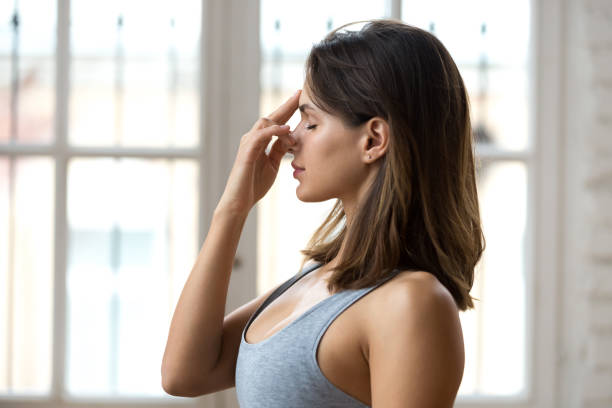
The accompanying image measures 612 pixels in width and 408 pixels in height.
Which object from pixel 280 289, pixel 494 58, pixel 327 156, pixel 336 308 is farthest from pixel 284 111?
pixel 494 58

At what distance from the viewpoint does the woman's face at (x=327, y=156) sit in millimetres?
1118

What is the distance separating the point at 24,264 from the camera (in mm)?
2365

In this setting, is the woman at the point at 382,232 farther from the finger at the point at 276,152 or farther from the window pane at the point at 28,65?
the window pane at the point at 28,65

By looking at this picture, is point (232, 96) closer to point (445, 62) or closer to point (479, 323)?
point (479, 323)

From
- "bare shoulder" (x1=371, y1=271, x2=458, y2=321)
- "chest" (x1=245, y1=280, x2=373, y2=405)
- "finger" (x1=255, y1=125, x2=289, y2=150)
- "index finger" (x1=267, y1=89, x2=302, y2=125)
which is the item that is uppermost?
"index finger" (x1=267, y1=89, x2=302, y2=125)

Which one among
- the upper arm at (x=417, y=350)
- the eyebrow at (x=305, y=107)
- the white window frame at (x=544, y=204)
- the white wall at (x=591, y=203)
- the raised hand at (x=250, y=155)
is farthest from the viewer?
the white window frame at (x=544, y=204)

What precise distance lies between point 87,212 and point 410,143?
161cm

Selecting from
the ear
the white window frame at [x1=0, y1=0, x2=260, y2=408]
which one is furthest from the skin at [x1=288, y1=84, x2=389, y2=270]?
the white window frame at [x1=0, y1=0, x2=260, y2=408]

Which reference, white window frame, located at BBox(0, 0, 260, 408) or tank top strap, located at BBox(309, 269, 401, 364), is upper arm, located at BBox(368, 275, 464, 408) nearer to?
tank top strap, located at BBox(309, 269, 401, 364)

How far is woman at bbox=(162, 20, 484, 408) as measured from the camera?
3.11 feet

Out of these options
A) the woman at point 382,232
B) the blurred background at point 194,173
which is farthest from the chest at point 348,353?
the blurred background at point 194,173

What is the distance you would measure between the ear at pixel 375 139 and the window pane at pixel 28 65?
1586mm

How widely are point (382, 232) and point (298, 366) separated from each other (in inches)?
9.4

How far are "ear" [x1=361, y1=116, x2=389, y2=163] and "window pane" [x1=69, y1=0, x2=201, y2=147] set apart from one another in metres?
1.36
